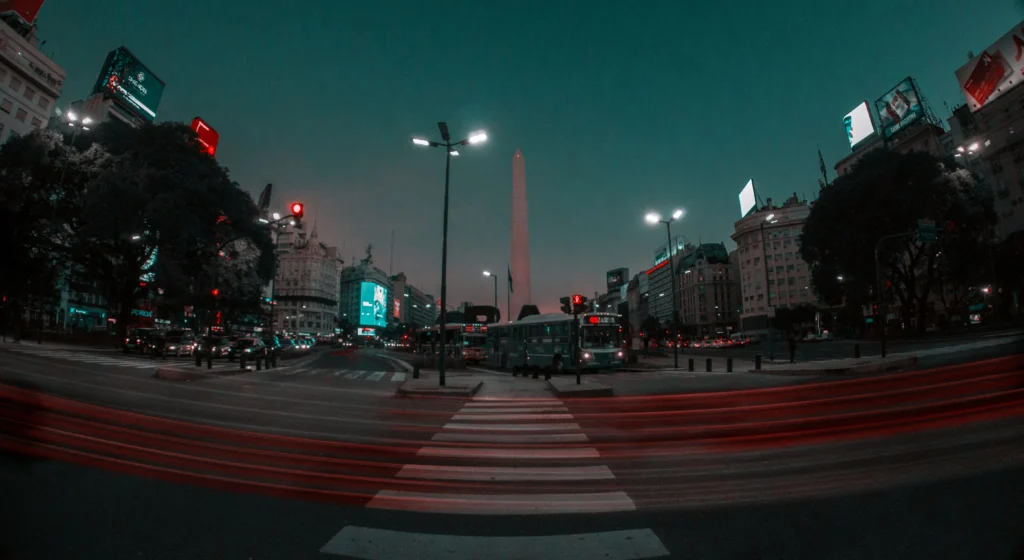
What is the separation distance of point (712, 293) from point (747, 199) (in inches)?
1231

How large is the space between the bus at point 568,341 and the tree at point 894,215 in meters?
28.7

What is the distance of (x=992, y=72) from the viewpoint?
1511 inches

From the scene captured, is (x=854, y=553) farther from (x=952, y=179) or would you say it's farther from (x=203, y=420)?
(x=952, y=179)

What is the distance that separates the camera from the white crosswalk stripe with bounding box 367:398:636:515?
12.5 ft

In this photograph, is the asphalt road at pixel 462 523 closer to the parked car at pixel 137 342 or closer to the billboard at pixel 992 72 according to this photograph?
the parked car at pixel 137 342

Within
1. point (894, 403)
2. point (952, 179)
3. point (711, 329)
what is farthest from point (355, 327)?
point (894, 403)

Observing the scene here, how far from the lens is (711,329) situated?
13500 centimetres

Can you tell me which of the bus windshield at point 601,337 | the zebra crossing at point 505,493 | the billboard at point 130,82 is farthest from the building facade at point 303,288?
the zebra crossing at point 505,493

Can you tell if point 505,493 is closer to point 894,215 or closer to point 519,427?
point 519,427

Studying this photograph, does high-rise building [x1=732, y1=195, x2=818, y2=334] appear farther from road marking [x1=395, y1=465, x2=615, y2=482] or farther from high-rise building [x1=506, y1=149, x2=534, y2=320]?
road marking [x1=395, y1=465, x2=615, y2=482]

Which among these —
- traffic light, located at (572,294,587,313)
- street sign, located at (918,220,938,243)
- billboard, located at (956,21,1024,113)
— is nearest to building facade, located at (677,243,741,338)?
billboard, located at (956,21,1024,113)

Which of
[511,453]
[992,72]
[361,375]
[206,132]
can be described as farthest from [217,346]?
[992,72]

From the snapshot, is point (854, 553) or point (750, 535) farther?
point (750, 535)

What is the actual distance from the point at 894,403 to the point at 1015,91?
4539 centimetres
